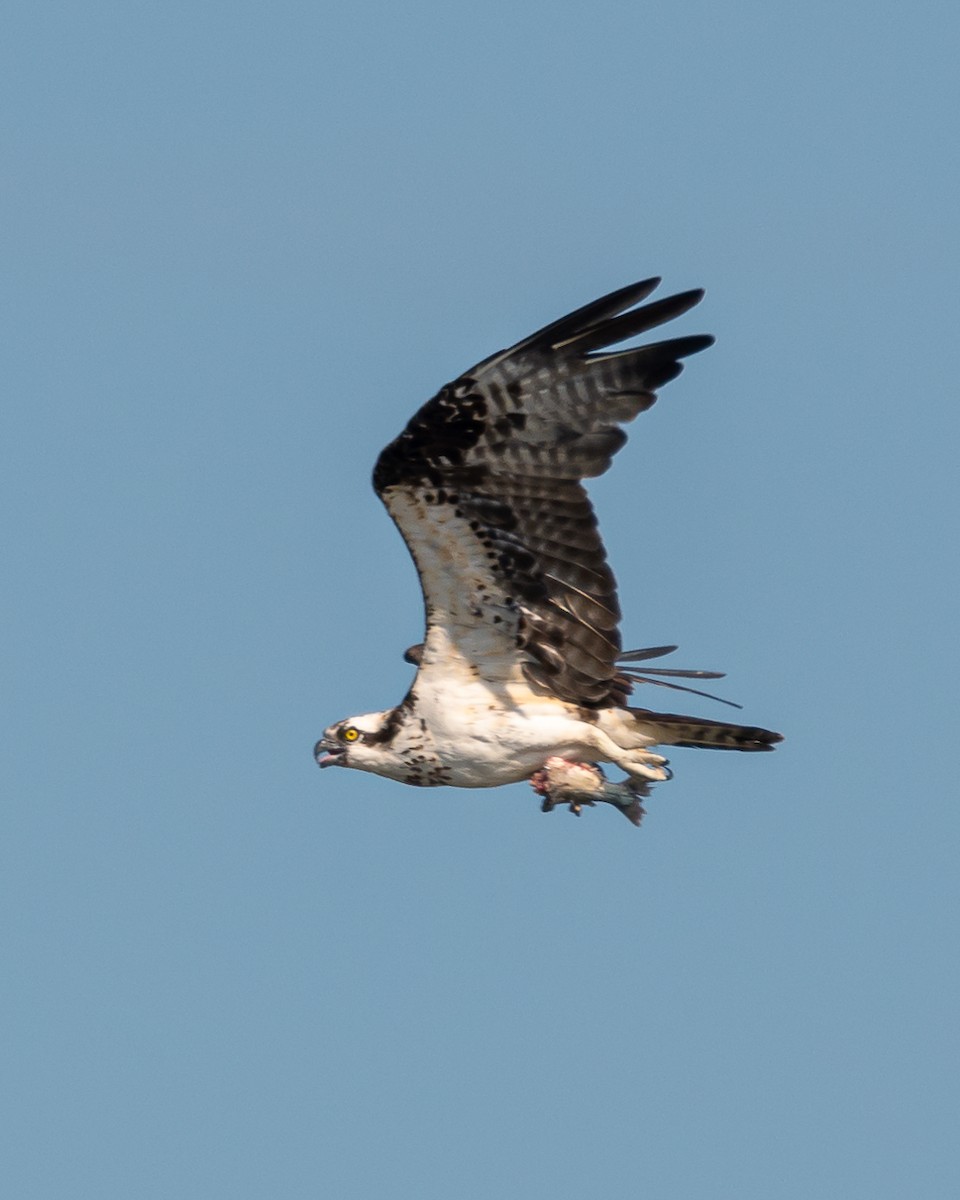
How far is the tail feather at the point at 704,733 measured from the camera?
53.4 feet

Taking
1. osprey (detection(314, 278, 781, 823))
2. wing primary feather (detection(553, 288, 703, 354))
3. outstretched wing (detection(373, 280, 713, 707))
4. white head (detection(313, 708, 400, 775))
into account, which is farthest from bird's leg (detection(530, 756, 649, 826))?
wing primary feather (detection(553, 288, 703, 354))

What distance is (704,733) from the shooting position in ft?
53.7

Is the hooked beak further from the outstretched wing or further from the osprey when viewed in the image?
the outstretched wing

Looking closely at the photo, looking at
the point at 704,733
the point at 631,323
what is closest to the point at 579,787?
the point at 704,733

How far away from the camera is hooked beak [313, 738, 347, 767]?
56.2 ft

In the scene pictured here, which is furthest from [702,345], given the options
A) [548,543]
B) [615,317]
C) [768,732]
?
[768,732]

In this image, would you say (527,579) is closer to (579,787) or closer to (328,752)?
(579,787)

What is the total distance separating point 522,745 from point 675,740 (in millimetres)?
1024

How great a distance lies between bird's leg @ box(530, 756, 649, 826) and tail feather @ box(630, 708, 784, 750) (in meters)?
0.38

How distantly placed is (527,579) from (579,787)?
1442 mm

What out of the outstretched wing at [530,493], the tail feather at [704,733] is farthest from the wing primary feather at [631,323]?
the tail feather at [704,733]

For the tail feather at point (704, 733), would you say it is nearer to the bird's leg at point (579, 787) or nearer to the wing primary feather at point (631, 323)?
the bird's leg at point (579, 787)

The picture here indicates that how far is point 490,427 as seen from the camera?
1551cm

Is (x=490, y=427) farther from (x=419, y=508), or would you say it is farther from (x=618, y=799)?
(x=618, y=799)
